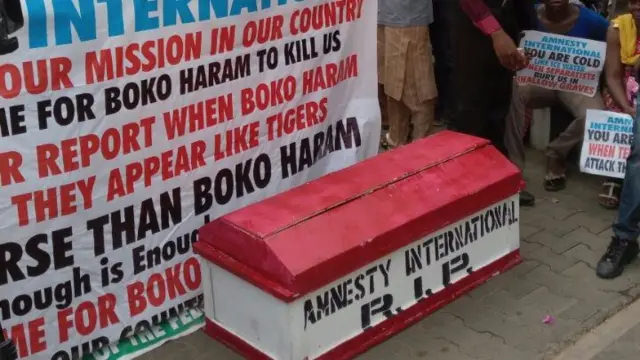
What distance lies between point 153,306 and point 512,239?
1807 mm

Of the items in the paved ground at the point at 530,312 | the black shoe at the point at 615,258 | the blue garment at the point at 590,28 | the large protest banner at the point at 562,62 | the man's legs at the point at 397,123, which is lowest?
the paved ground at the point at 530,312

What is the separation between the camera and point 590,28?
550 centimetres

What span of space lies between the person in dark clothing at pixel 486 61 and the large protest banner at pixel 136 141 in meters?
0.69

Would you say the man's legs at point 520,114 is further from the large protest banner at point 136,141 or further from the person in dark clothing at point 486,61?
the large protest banner at point 136,141

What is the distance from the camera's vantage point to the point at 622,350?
12.1ft

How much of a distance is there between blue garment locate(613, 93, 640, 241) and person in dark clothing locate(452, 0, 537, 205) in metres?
0.76

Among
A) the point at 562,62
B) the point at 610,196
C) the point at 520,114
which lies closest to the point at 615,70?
the point at 562,62

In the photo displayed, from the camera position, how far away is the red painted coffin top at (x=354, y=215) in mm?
3352

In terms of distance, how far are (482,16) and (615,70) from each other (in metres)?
1.22

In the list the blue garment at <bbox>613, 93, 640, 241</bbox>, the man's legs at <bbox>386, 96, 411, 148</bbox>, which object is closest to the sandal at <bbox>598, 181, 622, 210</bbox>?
the blue garment at <bbox>613, 93, 640, 241</bbox>

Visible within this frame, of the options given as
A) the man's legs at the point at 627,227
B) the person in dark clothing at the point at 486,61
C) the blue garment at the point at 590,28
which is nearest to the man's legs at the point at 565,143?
the blue garment at the point at 590,28

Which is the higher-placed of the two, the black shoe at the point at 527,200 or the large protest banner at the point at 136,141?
the large protest banner at the point at 136,141

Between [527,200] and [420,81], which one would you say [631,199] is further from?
[420,81]

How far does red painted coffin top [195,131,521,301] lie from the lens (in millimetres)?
3352
